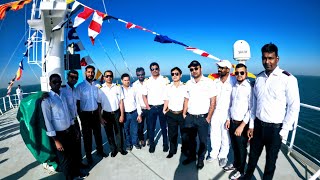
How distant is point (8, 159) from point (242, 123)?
17.6 feet

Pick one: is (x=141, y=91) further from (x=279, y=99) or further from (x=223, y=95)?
(x=279, y=99)

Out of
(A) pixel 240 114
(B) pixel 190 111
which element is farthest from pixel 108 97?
(A) pixel 240 114

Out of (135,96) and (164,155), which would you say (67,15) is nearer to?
(135,96)

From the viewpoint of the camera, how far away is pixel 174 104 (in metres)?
4.35

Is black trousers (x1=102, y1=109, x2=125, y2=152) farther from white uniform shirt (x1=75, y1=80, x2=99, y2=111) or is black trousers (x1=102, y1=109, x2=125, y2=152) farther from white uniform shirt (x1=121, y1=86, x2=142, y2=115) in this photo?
white uniform shirt (x1=75, y1=80, x2=99, y2=111)

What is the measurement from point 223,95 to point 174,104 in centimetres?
106

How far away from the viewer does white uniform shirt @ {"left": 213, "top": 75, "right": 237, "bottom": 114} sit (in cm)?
392

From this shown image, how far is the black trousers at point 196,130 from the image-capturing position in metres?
3.99

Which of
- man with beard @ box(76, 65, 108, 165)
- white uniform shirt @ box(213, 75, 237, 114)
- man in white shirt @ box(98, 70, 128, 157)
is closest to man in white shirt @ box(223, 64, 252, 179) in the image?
white uniform shirt @ box(213, 75, 237, 114)

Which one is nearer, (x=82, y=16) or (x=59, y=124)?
(x=59, y=124)

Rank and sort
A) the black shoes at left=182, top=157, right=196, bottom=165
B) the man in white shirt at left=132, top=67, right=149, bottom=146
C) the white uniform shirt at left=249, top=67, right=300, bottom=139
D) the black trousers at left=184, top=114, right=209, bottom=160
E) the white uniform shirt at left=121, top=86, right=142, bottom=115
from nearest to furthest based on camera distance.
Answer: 1. the white uniform shirt at left=249, top=67, right=300, bottom=139
2. the black trousers at left=184, top=114, right=209, bottom=160
3. the black shoes at left=182, top=157, right=196, bottom=165
4. the white uniform shirt at left=121, top=86, right=142, bottom=115
5. the man in white shirt at left=132, top=67, right=149, bottom=146

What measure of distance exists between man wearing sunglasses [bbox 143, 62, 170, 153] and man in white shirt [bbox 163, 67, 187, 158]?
0.75ft

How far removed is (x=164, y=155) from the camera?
462 centimetres

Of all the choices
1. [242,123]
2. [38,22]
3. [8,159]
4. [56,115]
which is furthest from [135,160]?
[38,22]
